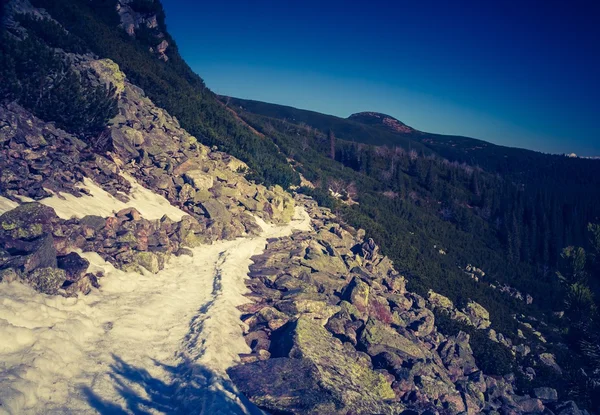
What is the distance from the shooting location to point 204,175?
24.3m

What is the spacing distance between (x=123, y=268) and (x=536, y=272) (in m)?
67.0

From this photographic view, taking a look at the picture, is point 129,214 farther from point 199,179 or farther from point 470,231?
point 470,231

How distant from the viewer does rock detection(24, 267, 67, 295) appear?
396 inches

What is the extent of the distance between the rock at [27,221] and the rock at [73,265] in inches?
44.4

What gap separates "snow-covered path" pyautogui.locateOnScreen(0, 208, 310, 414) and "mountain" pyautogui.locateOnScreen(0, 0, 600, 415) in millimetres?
50

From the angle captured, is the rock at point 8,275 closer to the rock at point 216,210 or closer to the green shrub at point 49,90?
the green shrub at point 49,90

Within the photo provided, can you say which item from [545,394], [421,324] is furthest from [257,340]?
[545,394]

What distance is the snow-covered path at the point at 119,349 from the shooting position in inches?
302

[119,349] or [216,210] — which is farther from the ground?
[216,210]

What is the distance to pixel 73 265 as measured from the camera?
11.4 meters

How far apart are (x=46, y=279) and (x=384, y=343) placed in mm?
12390

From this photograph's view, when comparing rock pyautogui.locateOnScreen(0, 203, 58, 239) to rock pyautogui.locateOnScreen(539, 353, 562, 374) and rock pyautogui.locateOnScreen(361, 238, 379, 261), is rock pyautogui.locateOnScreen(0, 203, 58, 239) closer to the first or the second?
rock pyautogui.locateOnScreen(361, 238, 379, 261)

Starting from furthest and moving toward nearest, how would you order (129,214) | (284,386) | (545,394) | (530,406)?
(545,394) < (129,214) < (530,406) < (284,386)

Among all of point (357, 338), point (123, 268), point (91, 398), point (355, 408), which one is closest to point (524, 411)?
point (357, 338)
